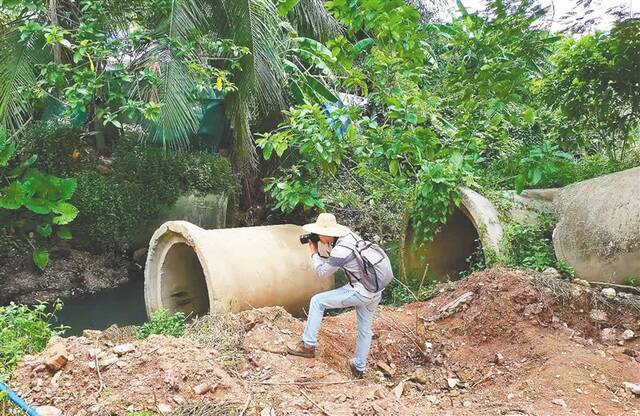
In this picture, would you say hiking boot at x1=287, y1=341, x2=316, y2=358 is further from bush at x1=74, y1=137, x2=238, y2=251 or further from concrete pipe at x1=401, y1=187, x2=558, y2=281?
bush at x1=74, y1=137, x2=238, y2=251

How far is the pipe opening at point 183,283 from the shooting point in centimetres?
647

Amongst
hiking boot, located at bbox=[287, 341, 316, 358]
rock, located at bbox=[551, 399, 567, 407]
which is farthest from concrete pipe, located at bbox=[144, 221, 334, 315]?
rock, located at bbox=[551, 399, 567, 407]

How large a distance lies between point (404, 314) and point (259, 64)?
401 cm

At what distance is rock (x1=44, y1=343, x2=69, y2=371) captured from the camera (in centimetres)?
352

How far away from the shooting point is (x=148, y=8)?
7.35 m

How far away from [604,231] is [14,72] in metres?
6.45

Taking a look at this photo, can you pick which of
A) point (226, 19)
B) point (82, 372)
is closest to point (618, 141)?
point (226, 19)

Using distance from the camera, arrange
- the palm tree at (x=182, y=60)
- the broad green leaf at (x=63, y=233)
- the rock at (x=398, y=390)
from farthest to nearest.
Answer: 1. the broad green leaf at (x=63, y=233)
2. the palm tree at (x=182, y=60)
3. the rock at (x=398, y=390)

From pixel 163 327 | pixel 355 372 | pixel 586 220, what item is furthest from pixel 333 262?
pixel 586 220

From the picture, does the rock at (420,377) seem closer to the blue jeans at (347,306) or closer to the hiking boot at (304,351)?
the blue jeans at (347,306)

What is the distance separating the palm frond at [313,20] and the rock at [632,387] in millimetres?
6763

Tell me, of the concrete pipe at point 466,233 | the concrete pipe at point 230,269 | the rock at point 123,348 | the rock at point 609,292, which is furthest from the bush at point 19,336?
the rock at point 609,292

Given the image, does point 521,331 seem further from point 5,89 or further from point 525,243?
point 5,89

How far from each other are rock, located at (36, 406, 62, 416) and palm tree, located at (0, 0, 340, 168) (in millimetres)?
4303
